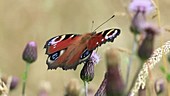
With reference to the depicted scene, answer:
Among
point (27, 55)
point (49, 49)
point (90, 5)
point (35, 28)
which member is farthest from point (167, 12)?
point (49, 49)

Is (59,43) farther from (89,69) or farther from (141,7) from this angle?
(141,7)

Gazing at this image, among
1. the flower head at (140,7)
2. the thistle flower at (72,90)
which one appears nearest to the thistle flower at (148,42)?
the thistle flower at (72,90)

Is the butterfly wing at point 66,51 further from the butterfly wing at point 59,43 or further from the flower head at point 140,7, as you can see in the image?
the flower head at point 140,7

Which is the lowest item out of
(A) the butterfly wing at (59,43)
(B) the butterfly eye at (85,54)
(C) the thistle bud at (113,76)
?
(C) the thistle bud at (113,76)

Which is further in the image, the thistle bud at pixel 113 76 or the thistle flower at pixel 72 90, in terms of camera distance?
the thistle flower at pixel 72 90

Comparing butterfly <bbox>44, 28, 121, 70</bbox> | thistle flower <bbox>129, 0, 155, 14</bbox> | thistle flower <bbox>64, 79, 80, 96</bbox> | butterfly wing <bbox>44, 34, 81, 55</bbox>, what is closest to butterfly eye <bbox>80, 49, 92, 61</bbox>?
butterfly <bbox>44, 28, 121, 70</bbox>

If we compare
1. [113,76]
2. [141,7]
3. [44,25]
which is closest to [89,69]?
[113,76]

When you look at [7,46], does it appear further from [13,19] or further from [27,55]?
[27,55]

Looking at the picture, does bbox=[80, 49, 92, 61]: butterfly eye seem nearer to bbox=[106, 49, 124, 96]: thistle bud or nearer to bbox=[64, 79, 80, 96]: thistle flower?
bbox=[106, 49, 124, 96]: thistle bud
